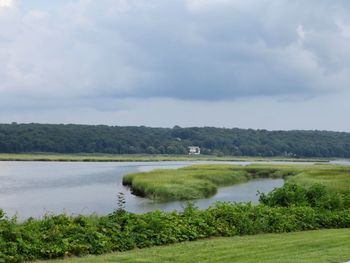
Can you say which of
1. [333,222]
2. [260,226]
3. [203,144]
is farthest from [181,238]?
[203,144]

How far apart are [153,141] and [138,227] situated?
165 m

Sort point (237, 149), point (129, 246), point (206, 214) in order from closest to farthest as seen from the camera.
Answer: point (129, 246), point (206, 214), point (237, 149)

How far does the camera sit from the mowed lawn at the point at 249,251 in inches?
420

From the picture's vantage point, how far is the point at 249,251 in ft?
38.4

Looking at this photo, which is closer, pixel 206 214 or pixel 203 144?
pixel 206 214

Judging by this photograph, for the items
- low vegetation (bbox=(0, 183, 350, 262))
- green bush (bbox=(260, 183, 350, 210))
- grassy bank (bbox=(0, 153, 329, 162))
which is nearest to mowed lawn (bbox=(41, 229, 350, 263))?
low vegetation (bbox=(0, 183, 350, 262))

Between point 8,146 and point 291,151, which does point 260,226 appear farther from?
point 291,151

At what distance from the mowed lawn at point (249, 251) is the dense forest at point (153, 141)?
472 ft

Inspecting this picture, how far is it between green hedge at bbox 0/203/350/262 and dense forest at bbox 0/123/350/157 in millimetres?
141550

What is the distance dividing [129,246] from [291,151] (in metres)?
159

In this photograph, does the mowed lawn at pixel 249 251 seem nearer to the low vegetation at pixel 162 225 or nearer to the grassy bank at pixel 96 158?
the low vegetation at pixel 162 225

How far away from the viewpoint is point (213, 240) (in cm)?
1370

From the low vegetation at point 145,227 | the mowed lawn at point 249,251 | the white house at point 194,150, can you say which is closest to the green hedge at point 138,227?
the low vegetation at point 145,227

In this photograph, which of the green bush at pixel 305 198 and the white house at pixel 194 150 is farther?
the white house at pixel 194 150
